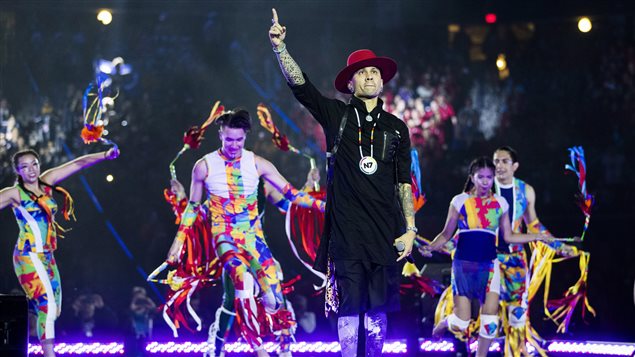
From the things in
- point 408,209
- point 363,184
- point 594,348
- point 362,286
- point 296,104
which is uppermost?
point 296,104

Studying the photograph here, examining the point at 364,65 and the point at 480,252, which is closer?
the point at 364,65

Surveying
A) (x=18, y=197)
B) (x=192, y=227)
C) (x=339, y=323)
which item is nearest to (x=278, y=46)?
(x=339, y=323)

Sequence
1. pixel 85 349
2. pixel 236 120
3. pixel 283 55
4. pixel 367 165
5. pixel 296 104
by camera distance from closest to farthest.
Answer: pixel 283 55, pixel 367 165, pixel 236 120, pixel 85 349, pixel 296 104

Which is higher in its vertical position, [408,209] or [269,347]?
[408,209]

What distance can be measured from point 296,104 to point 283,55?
17.7 ft

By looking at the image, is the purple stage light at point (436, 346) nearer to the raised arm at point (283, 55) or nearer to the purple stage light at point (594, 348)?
the purple stage light at point (594, 348)

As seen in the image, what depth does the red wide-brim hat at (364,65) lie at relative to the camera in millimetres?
4293

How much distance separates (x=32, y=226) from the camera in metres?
6.91

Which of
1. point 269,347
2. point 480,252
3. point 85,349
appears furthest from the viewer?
point 269,347

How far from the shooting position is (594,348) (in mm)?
7941

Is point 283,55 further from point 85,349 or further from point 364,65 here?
point 85,349

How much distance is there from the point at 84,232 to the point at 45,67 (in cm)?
177

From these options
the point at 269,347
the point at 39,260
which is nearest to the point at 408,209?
the point at 39,260

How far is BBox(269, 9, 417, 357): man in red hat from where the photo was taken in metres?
4.13
